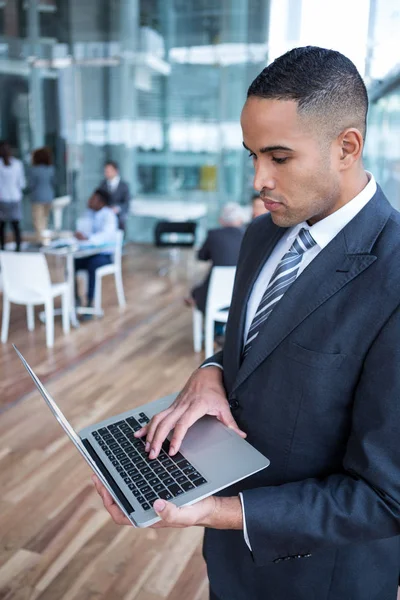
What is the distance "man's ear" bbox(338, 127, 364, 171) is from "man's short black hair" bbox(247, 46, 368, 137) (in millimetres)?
13

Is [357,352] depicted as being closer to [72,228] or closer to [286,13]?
[286,13]

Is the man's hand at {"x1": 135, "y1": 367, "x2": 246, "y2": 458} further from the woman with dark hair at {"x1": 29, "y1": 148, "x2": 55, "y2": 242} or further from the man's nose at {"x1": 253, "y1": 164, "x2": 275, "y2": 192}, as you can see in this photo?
the woman with dark hair at {"x1": 29, "y1": 148, "x2": 55, "y2": 242}

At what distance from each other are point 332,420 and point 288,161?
45cm

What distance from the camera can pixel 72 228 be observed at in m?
10.9

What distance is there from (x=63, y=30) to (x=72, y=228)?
12.2ft

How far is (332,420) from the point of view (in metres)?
0.94

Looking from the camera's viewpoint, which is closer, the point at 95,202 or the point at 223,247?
the point at 223,247

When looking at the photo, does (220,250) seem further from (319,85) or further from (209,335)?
(319,85)

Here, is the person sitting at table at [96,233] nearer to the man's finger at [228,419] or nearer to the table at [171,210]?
the table at [171,210]

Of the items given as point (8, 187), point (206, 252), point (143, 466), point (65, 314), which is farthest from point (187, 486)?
point (8, 187)

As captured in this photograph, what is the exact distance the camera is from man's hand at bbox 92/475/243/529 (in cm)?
87

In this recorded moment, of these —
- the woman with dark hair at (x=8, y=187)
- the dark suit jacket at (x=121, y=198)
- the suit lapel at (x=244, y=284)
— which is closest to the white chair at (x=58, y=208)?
the woman with dark hair at (x=8, y=187)

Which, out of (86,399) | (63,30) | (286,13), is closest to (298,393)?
(86,399)

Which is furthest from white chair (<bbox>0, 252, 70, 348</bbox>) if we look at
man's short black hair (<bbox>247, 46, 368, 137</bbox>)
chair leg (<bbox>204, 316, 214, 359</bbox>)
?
man's short black hair (<bbox>247, 46, 368, 137</bbox>)
